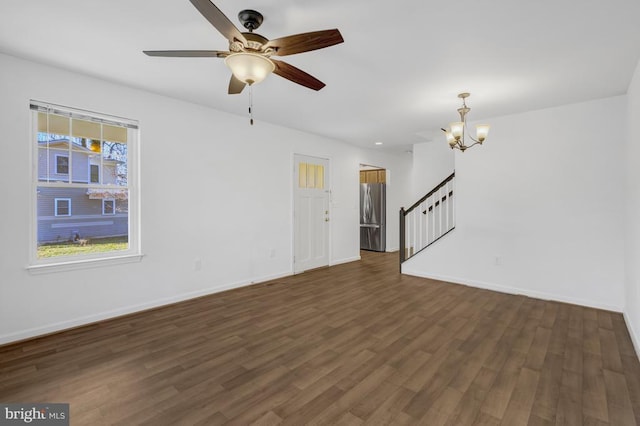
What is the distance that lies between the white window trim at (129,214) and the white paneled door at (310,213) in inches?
99.3

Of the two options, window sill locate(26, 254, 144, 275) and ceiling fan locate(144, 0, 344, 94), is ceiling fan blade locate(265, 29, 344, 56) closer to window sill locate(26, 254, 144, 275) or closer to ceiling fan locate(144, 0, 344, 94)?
ceiling fan locate(144, 0, 344, 94)

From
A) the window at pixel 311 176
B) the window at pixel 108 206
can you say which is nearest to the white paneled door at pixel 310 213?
the window at pixel 311 176

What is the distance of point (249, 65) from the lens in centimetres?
190

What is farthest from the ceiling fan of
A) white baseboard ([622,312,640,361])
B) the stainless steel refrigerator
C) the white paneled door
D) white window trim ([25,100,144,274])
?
the stainless steel refrigerator

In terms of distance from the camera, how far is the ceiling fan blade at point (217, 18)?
1.46m

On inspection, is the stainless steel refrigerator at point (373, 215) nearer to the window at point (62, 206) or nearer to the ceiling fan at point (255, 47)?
the ceiling fan at point (255, 47)

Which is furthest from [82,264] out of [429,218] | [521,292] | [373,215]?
[373,215]

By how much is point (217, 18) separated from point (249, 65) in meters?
0.35

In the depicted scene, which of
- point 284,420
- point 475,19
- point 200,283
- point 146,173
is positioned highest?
point 475,19

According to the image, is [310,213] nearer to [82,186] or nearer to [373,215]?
[373,215]

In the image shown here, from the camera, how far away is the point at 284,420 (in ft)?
5.86

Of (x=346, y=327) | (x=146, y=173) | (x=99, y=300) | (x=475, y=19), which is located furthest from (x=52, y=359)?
(x=475, y=19)

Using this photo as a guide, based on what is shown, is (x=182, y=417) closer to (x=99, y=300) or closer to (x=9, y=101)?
(x=99, y=300)

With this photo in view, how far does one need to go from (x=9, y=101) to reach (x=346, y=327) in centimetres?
394
